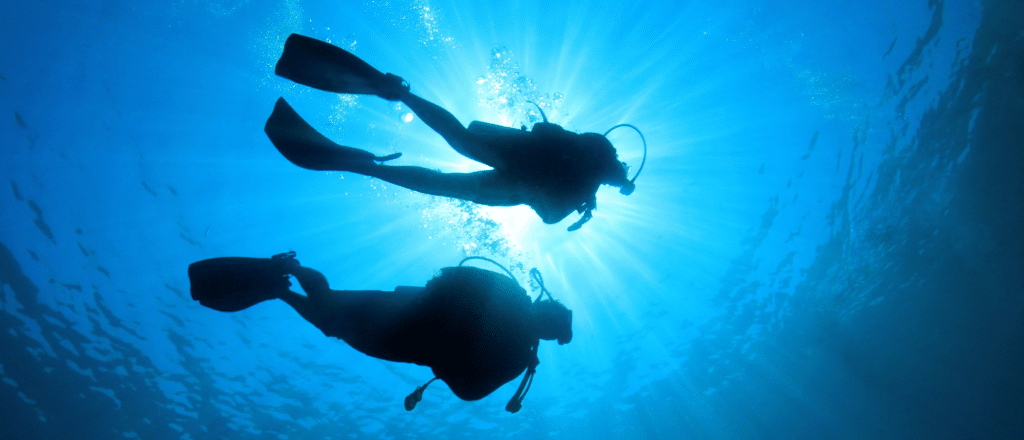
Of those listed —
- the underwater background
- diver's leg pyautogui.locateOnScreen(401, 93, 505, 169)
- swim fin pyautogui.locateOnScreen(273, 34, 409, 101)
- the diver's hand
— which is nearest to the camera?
swim fin pyautogui.locateOnScreen(273, 34, 409, 101)

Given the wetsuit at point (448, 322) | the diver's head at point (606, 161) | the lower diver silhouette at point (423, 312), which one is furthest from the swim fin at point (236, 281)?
the diver's head at point (606, 161)

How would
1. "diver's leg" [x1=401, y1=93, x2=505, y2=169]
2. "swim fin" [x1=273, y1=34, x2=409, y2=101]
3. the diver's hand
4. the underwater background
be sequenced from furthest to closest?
1. the underwater background
2. the diver's hand
3. "diver's leg" [x1=401, y1=93, x2=505, y2=169]
4. "swim fin" [x1=273, y1=34, x2=409, y2=101]

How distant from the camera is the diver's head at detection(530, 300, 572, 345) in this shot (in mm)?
3148

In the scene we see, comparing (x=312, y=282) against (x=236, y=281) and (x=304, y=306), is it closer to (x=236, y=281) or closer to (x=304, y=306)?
(x=304, y=306)

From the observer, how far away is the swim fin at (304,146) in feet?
9.50

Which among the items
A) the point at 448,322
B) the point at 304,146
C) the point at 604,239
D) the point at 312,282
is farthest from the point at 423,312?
the point at 604,239

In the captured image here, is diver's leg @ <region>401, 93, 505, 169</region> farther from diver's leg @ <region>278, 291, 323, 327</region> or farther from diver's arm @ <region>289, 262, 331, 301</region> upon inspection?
diver's leg @ <region>278, 291, 323, 327</region>

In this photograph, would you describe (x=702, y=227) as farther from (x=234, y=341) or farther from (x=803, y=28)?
(x=234, y=341)

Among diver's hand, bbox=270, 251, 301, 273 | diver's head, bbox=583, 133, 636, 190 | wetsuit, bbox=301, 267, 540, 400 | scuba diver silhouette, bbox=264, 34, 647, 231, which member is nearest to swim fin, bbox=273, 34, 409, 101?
scuba diver silhouette, bbox=264, 34, 647, 231

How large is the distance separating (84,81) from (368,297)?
42.8 feet

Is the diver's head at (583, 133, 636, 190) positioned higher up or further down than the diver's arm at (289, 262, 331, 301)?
higher up

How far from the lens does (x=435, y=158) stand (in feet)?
33.0

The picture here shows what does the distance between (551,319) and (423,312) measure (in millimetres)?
993

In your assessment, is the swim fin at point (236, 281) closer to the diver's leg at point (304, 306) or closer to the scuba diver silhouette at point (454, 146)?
the diver's leg at point (304, 306)
